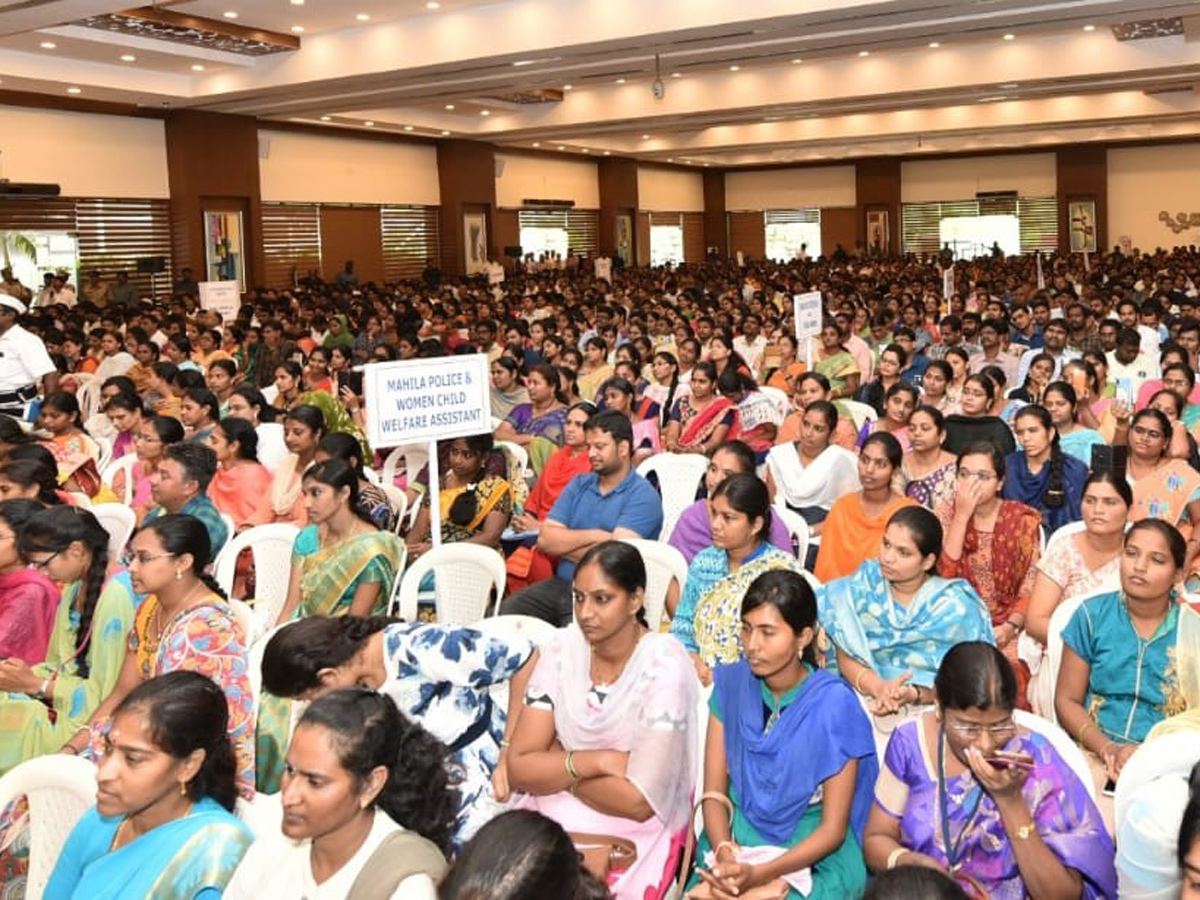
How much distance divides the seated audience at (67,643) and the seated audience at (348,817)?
1314 millimetres

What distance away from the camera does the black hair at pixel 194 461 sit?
15.1 feet

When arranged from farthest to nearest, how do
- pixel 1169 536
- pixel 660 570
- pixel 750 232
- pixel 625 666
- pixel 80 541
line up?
pixel 750 232
pixel 660 570
pixel 80 541
pixel 1169 536
pixel 625 666

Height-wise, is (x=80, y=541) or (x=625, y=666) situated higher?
(x=80, y=541)

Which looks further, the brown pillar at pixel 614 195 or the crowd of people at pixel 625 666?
the brown pillar at pixel 614 195

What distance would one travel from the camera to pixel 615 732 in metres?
2.75

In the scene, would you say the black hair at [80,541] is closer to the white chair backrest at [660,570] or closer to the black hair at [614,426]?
the white chair backrest at [660,570]

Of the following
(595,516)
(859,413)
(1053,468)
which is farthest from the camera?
(859,413)

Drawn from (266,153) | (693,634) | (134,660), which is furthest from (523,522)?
(266,153)

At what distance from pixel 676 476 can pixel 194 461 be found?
2237 mm

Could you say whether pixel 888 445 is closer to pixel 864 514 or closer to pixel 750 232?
pixel 864 514

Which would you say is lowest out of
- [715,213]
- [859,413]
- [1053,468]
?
[1053,468]

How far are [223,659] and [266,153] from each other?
53.0 ft

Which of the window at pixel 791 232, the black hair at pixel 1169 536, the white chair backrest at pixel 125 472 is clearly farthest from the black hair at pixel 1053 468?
the window at pixel 791 232

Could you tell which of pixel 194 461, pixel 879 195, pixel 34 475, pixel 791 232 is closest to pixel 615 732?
pixel 194 461
